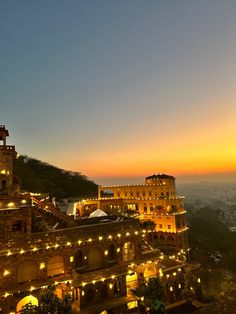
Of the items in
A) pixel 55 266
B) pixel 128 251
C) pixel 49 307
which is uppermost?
pixel 55 266

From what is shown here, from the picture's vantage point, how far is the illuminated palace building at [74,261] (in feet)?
64.2

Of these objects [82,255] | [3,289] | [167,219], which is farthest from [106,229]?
[167,219]

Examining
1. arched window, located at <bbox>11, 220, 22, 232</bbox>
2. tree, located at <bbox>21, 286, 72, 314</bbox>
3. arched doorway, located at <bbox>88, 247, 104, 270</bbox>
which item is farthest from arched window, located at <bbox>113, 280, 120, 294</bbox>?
arched window, located at <bbox>11, 220, 22, 232</bbox>

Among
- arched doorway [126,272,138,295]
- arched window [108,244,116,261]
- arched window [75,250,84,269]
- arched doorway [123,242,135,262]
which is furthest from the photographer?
arched doorway [123,242,135,262]

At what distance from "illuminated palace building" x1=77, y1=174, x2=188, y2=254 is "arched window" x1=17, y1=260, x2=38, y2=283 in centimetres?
2987

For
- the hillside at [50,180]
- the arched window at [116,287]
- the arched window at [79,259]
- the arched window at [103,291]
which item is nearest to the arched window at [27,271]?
the arched window at [79,259]

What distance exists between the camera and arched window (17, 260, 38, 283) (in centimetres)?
1997

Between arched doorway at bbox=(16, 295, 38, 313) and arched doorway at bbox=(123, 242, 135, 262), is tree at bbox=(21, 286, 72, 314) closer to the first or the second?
arched doorway at bbox=(16, 295, 38, 313)

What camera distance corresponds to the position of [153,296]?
2038 centimetres

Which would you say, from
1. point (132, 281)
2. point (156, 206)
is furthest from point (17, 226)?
point (156, 206)

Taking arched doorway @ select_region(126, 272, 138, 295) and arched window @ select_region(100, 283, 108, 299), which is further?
arched doorway @ select_region(126, 272, 138, 295)

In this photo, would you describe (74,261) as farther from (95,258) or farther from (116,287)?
(116,287)

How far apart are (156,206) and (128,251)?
28.7 meters

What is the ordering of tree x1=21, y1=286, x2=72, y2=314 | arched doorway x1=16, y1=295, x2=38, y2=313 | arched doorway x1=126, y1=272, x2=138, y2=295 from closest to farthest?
tree x1=21, y1=286, x2=72, y2=314
arched doorway x1=16, y1=295, x2=38, y2=313
arched doorway x1=126, y1=272, x2=138, y2=295
